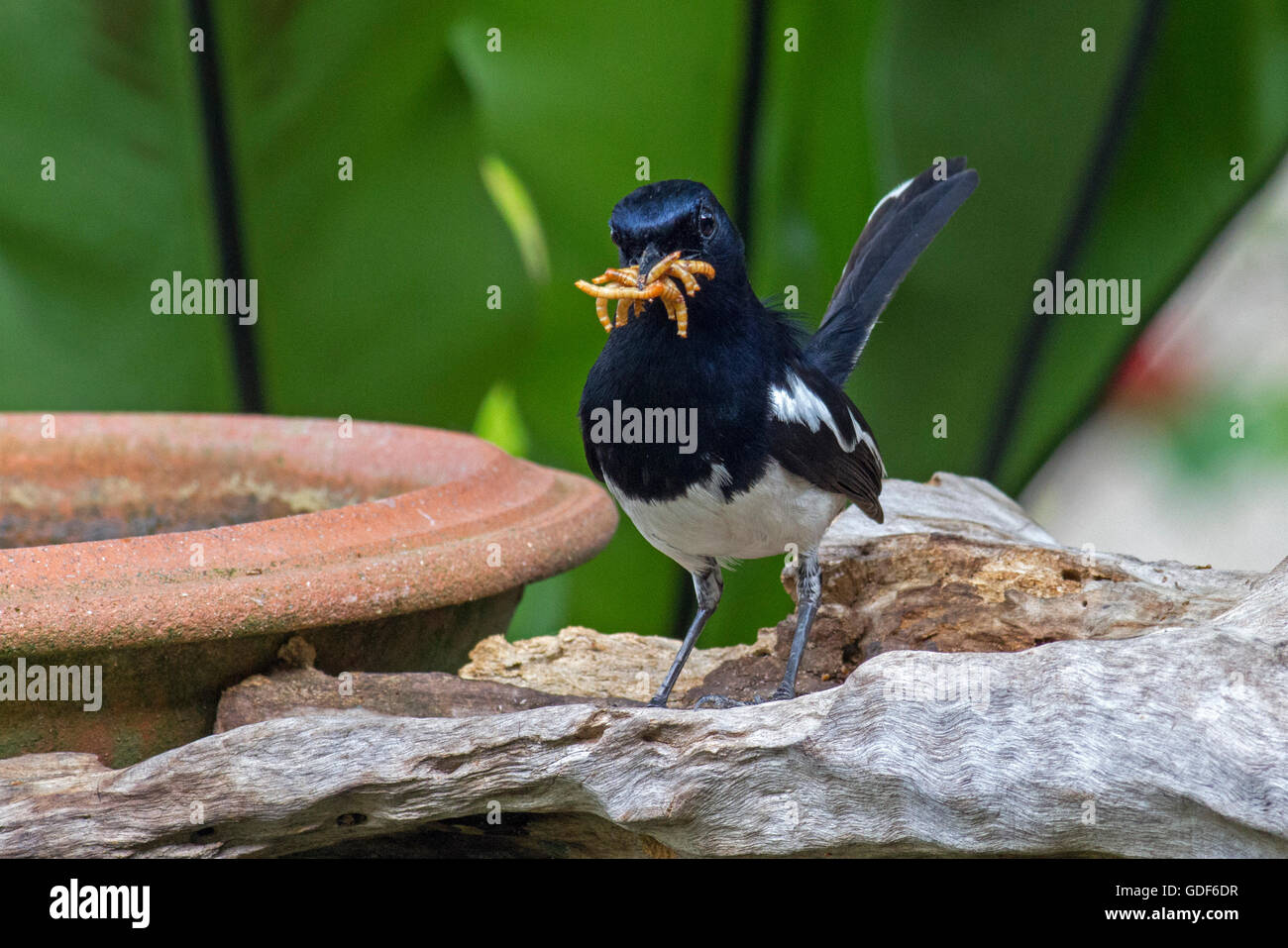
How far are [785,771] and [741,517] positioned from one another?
36cm

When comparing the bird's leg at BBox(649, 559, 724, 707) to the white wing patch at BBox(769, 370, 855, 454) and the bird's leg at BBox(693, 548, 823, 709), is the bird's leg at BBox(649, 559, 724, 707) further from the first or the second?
the white wing patch at BBox(769, 370, 855, 454)

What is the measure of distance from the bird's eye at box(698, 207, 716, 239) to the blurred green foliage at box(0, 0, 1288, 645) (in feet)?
3.45

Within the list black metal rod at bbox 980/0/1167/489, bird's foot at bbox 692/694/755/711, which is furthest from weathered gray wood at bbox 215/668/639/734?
black metal rod at bbox 980/0/1167/489

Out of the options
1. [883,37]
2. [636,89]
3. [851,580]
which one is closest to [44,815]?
[851,580]

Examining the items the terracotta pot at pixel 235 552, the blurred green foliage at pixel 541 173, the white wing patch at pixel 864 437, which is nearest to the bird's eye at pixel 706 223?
the white wing patch at pixel 864 437

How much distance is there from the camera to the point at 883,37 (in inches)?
89.9

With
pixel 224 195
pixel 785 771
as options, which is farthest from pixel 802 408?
pixel 224 195

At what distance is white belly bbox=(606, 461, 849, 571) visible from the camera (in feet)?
4.52

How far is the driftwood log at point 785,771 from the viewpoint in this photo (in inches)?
41.7

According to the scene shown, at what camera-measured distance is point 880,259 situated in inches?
72.1

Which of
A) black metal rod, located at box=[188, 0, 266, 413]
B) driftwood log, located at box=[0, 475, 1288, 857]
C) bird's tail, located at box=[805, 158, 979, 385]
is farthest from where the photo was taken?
black metal rod, located at box=[188, 0, 266, 413]

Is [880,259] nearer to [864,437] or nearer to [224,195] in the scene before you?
[864,437]

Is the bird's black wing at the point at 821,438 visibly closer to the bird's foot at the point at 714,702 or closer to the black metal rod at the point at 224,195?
the bird's foot at the point at 714,702

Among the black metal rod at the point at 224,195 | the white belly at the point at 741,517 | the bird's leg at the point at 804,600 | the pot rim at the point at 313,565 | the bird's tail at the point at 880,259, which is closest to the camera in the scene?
the pot rim at the point at 313,565
